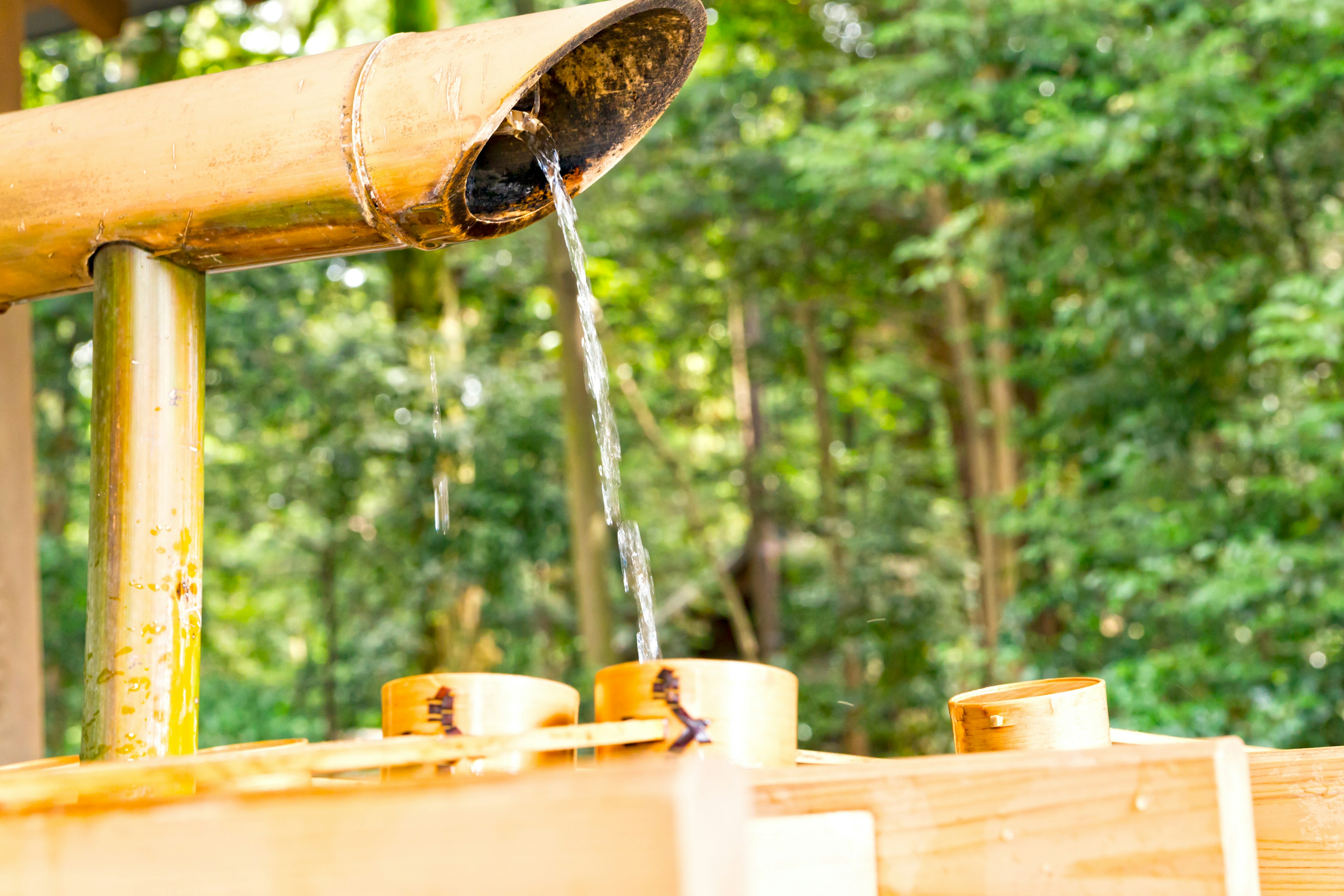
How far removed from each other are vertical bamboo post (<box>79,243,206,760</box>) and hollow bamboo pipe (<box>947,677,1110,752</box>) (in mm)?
615

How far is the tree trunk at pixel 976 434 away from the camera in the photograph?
591cm

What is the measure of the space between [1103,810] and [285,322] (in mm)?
5723

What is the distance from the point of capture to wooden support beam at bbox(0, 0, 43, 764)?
3.01 m

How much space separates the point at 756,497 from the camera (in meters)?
7.61

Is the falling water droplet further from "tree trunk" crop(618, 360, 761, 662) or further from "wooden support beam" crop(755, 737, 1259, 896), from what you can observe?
"wooden support beam" crop(755, 737, 1259, 896)

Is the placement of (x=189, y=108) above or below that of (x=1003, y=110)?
below

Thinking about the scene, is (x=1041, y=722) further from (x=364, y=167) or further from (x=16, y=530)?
(x=16, y=530)

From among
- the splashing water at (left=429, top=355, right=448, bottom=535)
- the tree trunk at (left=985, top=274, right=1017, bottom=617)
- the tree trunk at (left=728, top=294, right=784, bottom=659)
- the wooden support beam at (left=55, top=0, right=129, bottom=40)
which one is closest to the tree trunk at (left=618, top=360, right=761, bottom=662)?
the tree trunk at (left=728, top=294, right=784, bottom=659)

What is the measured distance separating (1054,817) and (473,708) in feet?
1.54

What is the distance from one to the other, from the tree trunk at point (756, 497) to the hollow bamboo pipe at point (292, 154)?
6.35 meters

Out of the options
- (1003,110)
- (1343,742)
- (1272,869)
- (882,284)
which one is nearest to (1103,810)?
(1272,869)

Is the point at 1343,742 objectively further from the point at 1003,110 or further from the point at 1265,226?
the point at 1003,110

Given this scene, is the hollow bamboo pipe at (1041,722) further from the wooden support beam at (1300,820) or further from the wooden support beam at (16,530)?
the wooden support beam at (16,530)

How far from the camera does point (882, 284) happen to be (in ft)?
22.6
